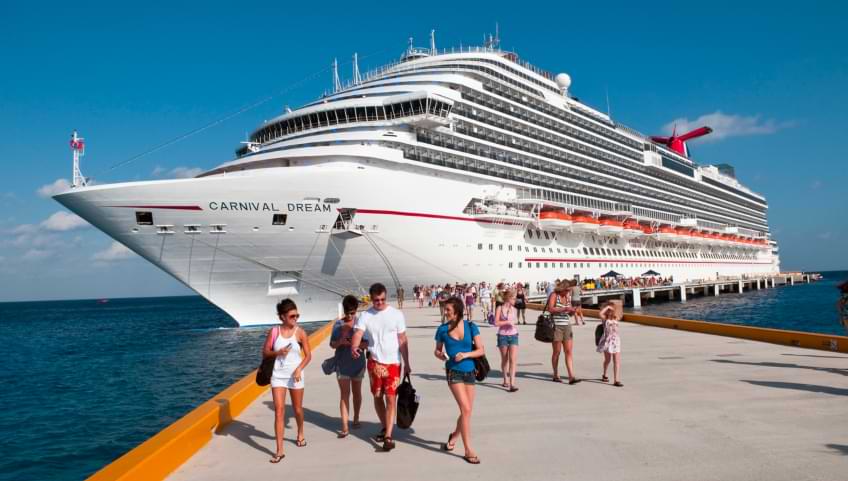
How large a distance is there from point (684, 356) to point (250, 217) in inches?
643

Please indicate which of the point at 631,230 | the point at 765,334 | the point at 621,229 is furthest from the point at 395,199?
the point at 631,230

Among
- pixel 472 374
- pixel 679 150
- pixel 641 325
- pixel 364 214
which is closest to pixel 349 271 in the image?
pixel 364 214

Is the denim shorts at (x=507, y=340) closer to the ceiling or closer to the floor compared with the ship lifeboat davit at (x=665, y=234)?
closer to the floor

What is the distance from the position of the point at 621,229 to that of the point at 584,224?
580 centimetres

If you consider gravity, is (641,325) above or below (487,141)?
below

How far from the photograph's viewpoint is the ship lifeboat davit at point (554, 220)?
3341 cm

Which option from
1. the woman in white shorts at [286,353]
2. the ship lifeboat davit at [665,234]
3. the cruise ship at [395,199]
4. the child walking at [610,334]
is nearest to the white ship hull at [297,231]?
the cruise ship at [395,199]

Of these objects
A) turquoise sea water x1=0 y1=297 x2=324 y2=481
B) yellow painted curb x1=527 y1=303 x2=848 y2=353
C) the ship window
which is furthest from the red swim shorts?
the ship window

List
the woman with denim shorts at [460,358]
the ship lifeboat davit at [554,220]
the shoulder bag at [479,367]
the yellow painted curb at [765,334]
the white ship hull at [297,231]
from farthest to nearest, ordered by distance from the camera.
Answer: the ship lifeboat davit at [554,220] → the white ship hull at [297,231] → the yellow painted curb at [765,334] → the shoulder bag at [479,367] → the woman with denim shorts at [460,358]

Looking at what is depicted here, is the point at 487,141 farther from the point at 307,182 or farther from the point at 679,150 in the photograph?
the point at 679,150

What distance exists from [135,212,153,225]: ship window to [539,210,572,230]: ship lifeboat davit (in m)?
20.6

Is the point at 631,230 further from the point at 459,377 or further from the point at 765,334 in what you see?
the point at 459,377

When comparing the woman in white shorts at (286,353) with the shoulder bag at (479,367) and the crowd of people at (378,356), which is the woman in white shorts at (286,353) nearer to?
the crowd of people at (378,356)

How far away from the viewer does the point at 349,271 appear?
23.9m
